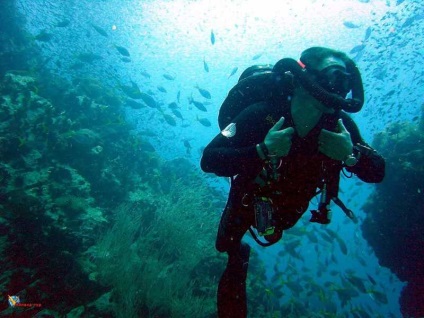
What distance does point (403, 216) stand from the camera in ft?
31.5

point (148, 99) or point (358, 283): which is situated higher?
point (148, 99)

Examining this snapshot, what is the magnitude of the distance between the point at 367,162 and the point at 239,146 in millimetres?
1390

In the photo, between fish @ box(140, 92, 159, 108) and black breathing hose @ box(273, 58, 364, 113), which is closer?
black breathing hose @ box(273, 58, 364, 113)

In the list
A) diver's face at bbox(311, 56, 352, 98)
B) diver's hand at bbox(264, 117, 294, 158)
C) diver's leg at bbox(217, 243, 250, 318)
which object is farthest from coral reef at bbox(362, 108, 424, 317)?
diver's hand at bbox(264, 117, 294, 158)

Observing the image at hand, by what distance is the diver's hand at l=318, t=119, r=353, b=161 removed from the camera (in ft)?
7.56

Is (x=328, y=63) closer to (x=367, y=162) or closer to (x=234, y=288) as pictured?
(x=367, y=162)

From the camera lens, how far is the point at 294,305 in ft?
36.3

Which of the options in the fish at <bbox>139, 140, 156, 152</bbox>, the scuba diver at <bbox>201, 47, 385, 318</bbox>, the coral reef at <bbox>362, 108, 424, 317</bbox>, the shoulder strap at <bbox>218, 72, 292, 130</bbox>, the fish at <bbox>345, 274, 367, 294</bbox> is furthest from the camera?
the fish at <bbox>139, 140, 156, 152</bbox>

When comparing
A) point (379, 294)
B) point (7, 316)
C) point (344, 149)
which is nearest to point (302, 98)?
point (344, 149)

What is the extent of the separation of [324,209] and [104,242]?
20.6 feet

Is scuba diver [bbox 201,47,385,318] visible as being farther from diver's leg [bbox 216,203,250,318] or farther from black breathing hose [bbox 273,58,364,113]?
diver's leg [bbox 216,203,250,318]

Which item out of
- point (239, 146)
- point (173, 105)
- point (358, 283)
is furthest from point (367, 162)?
point (173, 105)

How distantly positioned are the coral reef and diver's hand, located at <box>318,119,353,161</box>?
9.07 metres

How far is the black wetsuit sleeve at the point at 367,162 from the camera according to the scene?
2.69 m
